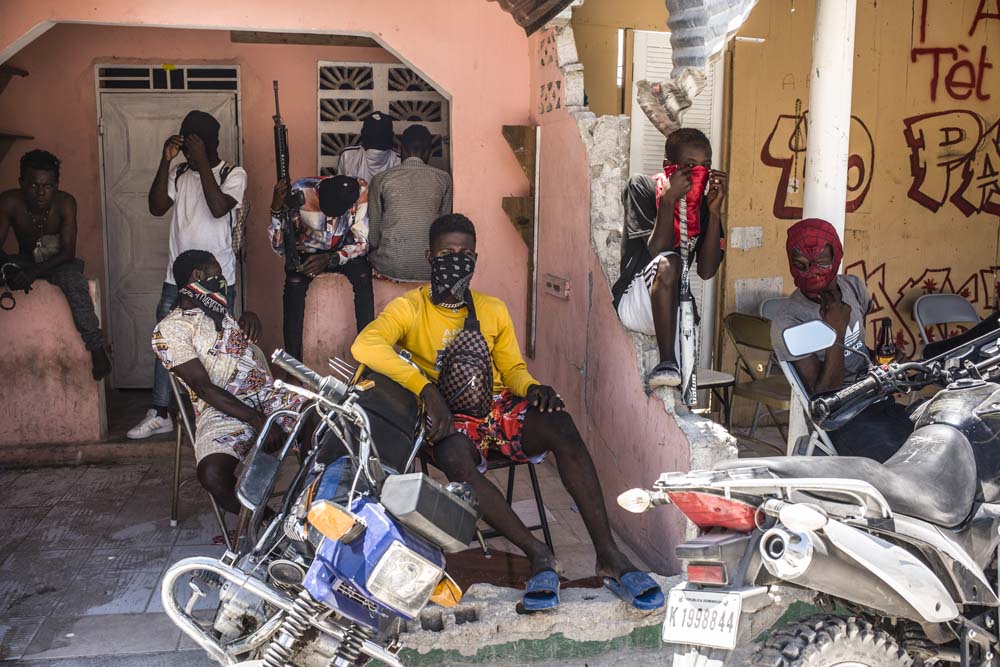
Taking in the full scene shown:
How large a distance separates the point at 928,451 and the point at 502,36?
3921mm

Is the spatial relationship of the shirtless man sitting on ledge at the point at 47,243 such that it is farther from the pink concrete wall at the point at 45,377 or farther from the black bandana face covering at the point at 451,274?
the black bandana face covering at the point at 451,274

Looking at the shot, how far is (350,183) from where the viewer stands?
5621mm

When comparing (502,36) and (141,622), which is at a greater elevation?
(502,36)

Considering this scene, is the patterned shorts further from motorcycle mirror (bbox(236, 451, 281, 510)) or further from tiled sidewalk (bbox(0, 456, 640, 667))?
motorcycle mirror (bbox(236, 451, 281, 510))

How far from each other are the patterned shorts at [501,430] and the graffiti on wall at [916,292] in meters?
3.67

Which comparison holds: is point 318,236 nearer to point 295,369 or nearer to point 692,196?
point 692,196

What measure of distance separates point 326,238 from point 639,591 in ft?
9.55

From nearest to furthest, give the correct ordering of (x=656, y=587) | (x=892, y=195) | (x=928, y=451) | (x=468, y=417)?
(x=928, y=451), (x=656, y=587), (x=468, y=417), (x=892, y=195)

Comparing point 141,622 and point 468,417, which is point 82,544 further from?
point 468,417

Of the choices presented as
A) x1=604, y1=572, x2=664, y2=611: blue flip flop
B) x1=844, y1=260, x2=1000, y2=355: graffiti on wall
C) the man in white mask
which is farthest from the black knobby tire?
x1=844, y1=260, x2=1000, y2=355: graffiti on wall

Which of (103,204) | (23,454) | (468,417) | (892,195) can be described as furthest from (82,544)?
(892,195)

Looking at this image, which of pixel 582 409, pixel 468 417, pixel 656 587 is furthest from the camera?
pixel 582 409

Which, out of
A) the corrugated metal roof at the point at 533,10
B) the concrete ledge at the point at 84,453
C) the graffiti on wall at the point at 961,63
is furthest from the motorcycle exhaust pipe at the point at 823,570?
the graffiti on wall at the point at 961,63

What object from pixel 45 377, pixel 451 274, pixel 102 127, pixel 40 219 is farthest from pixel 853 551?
pixel 102 127
